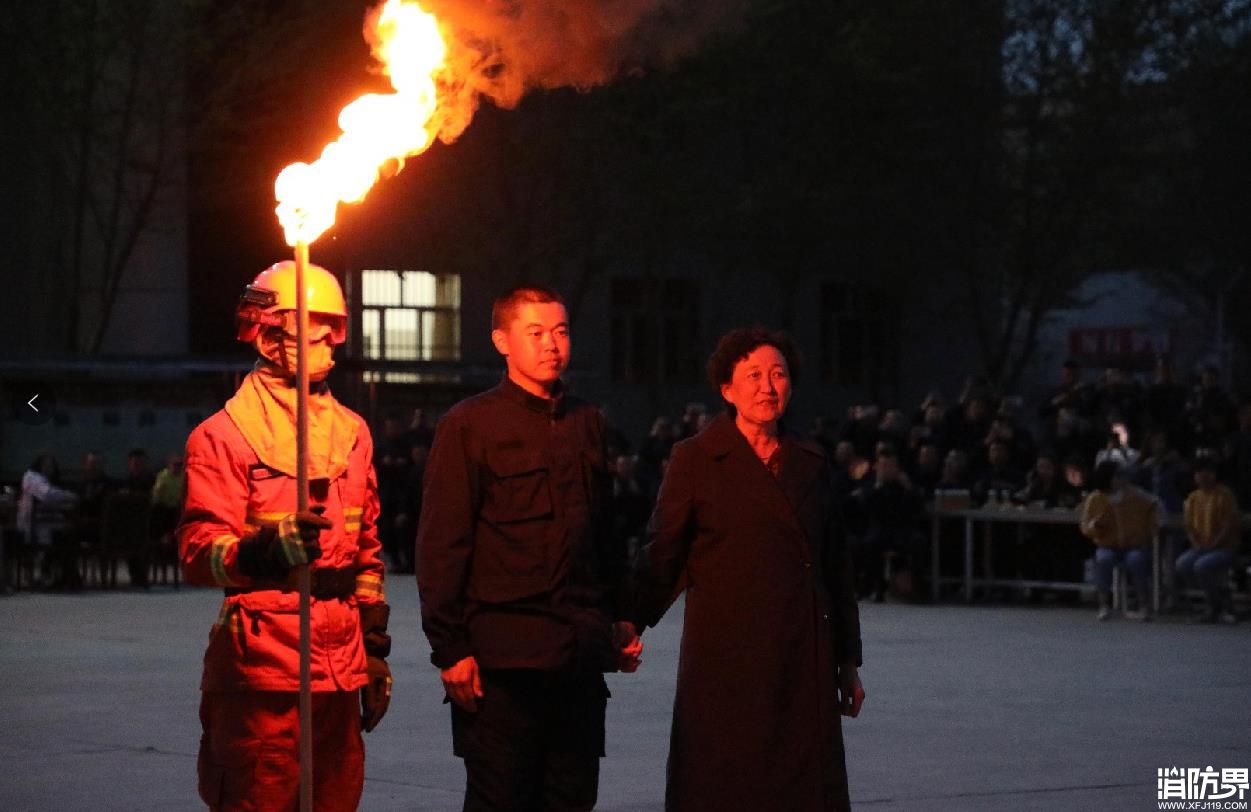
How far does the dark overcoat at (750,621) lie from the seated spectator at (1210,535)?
46.6ft

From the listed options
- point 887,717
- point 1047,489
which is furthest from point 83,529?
point 887,717

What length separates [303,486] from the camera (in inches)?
241

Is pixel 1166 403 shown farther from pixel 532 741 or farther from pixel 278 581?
pixel 278 581

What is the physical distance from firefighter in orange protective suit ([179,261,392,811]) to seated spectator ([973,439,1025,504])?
18339 millimetres

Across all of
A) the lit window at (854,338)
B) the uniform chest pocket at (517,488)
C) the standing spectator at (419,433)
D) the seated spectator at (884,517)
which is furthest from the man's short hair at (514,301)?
the lit window at (854,338)

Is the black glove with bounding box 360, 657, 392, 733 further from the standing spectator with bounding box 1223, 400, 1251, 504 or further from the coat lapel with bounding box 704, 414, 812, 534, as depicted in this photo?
the standing spectator with bounding box 1223, 400, 1251, 504

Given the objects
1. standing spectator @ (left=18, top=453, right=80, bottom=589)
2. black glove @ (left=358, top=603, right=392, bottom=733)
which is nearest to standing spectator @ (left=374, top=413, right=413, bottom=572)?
standing spectator @ (left=18, top=453, right=80, bottom=589)

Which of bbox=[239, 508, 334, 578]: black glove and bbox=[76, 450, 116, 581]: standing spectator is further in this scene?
bbox=[76, 450, 116, 581]: standing spectator

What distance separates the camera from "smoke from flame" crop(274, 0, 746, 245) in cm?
650

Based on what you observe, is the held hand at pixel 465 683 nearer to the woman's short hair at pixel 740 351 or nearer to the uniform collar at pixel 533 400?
the uniform collar at pixel 533 400

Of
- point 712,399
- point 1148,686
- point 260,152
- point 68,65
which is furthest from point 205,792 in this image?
point 712,399

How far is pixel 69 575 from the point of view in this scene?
26.8 metres

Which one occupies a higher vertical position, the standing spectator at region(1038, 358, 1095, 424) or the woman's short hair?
the woman's short hair

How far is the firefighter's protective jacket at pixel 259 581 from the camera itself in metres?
6.54
